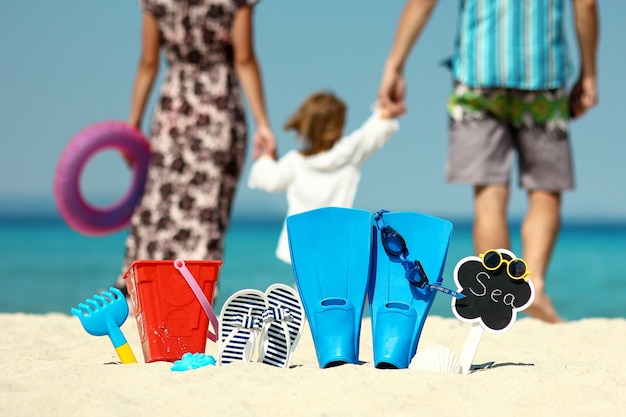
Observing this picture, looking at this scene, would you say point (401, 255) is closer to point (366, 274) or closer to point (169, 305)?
point (366, 274)

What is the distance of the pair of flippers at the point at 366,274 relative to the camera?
7.69 feet

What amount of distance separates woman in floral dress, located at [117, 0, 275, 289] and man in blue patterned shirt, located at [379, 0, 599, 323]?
0.76 m

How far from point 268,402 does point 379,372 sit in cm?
31

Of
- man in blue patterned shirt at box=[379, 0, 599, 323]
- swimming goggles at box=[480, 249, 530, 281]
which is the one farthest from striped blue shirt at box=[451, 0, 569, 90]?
swimming goggles at box=[480, 249, 530, 281]

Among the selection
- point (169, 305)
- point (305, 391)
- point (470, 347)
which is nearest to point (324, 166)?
point (169, 305)

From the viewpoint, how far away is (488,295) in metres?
2.35

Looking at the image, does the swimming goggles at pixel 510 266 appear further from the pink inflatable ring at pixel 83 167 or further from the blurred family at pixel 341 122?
the pink inflatable ring at pixel 83 167

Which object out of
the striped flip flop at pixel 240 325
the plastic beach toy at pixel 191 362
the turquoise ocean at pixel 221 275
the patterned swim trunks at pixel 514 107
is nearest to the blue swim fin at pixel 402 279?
the striped flip flop at pixel 240 325

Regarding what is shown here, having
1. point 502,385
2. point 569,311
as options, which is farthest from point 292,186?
point 569,311

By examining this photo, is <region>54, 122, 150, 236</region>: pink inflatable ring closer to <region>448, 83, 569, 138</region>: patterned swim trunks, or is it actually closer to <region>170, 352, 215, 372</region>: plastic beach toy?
<region>448, 83, 569, 138</region>: patterned swim trunks

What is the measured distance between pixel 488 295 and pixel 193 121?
7.98ft

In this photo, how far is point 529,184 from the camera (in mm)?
Answer: 4098

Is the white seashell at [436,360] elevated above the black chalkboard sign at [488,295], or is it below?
below

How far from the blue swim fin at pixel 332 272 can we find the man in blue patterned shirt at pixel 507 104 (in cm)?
164
